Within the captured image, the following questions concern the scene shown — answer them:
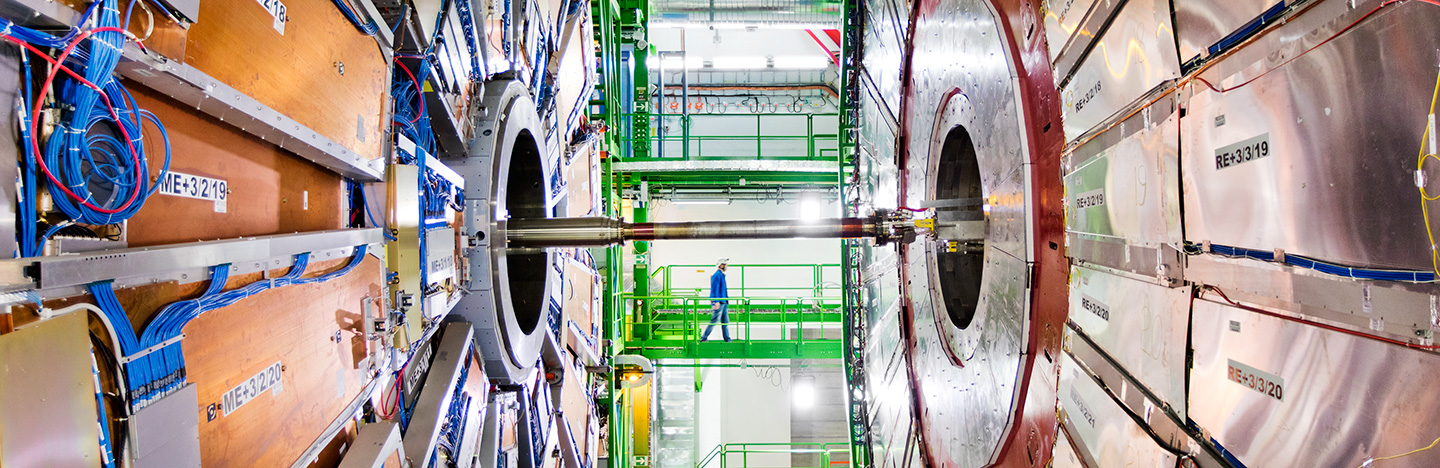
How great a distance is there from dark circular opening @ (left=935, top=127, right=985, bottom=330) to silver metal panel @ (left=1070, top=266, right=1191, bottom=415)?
1.67 m

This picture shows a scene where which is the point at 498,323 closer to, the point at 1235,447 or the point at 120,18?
the point at 120,18

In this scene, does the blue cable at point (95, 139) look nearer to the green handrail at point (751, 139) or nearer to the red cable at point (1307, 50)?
the red cable at point (1307, 50)

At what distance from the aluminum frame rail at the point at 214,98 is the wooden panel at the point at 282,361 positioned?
51 centimetres

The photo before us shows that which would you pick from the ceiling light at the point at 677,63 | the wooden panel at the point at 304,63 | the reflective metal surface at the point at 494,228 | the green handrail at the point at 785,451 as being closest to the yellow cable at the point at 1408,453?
the wooden panel at the point at 304,63

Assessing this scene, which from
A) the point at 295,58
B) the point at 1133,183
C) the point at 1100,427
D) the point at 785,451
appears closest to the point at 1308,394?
the point at 1133,183

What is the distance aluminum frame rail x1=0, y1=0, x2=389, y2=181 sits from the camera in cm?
140

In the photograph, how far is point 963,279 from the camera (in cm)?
484

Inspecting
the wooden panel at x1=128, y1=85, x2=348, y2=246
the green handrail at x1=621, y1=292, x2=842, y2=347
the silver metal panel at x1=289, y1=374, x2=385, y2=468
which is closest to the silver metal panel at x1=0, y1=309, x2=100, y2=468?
the wooden panel at x1=128, y1=85, x2=348, y2=246

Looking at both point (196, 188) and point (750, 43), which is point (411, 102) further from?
point (750, 43)

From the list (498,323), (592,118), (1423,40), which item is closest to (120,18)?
(1423,40)

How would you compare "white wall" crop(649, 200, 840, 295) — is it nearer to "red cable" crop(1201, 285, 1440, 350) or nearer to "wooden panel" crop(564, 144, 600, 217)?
"wooden panel" crop(564, 144, 600, 217)

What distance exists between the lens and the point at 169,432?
186 cm

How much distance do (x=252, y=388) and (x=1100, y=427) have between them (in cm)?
271

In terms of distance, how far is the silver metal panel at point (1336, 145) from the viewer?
1.13 metres
